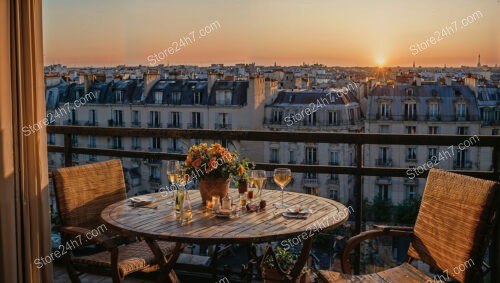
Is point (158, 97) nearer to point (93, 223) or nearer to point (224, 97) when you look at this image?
point (224, 97)

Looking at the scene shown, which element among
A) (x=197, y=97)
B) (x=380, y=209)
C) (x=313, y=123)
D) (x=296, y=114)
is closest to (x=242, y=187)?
(x=380, y=209)

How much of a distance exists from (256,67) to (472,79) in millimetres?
13208

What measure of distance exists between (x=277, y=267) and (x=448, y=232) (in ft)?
2.91

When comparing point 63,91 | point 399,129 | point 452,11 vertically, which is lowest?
point 399,129

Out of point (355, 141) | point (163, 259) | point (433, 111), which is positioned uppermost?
point (433, 111)

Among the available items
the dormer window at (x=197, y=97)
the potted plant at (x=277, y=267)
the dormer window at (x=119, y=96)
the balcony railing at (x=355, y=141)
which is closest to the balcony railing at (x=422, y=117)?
the dormer window at (x=197, y=97)

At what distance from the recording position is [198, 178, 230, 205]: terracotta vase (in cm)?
277

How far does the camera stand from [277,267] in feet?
9.64

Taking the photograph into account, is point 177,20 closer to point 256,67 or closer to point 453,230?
point 453,230

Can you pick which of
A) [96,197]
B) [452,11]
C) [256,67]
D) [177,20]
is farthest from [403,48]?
[96,197]

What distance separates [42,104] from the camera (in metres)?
2.77

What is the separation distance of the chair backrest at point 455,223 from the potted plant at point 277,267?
26.3 inches

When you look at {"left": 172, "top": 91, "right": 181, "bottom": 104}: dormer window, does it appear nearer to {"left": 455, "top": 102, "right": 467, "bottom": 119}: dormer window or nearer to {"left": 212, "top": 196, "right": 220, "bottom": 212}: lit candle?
{"left": 455, "top": 102, "right": 467, "bottom": 119}: dormer window

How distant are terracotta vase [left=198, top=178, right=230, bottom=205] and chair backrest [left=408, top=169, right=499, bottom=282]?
37.4 inches
